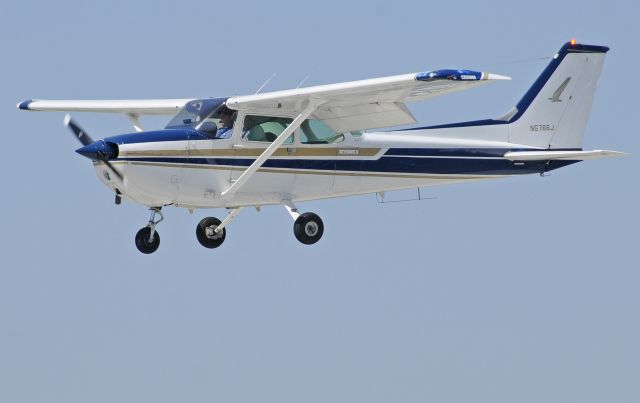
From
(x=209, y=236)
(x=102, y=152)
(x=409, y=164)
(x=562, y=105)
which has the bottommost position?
(x=209, y=236)

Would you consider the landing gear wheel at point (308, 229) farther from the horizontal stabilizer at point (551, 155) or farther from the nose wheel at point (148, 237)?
the horizontal stabilizer at point (551, 155)

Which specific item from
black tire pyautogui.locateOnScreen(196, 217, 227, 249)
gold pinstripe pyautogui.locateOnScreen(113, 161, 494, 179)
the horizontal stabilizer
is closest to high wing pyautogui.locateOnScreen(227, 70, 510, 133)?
gold pinstripe pyautogui.locateOnScreen(113, 161, 494, 179)

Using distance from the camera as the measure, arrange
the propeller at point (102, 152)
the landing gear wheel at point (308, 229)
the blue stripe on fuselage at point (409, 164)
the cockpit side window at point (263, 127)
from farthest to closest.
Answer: the landing gear wheel at point (308, 229)
the cockpit side window at point (263, 127)
the blue stripe on fuselage at point (409, 164)
the propeller at point (102, 152)

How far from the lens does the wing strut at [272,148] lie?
2383 centimetres

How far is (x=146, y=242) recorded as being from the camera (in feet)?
79.6

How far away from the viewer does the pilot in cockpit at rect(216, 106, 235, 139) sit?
78.7 ft

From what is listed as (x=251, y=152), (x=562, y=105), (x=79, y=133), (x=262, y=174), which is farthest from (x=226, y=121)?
(x=562, y=105)

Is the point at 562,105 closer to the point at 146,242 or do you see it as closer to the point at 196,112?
the point at 196,112

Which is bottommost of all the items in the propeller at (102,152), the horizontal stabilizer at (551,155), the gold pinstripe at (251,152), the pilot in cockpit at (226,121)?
the horizontal stabilizer at (551,155)

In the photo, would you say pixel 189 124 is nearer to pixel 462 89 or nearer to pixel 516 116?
pixel 462 89

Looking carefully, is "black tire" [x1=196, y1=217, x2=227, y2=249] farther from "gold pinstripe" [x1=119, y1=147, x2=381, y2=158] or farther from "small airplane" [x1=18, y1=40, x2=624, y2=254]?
"gold pinstripe" [x1=119, y1=147, x2=381, y2=158]

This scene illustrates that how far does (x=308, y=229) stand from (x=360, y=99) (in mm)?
2273

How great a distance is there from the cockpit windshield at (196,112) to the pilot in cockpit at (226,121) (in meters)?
0.10

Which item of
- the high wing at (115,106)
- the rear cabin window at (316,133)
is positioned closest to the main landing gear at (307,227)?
the rear cabin window at (316,133)
